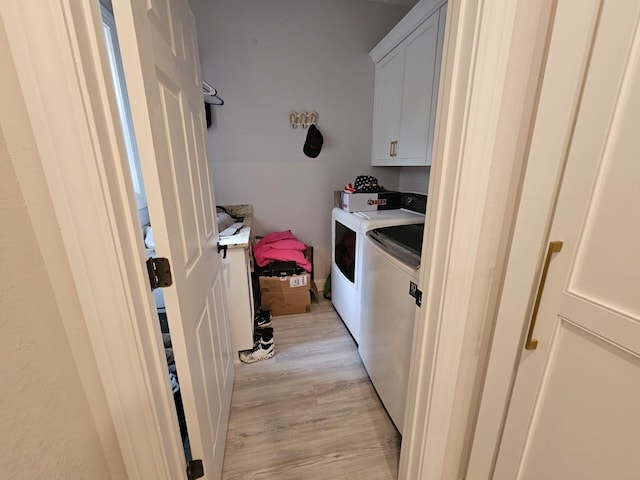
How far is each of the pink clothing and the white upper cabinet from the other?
106 centimetres

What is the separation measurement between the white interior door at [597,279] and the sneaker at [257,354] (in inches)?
61.5

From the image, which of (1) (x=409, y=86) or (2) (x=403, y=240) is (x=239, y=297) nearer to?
(2) (x=403, y=240)

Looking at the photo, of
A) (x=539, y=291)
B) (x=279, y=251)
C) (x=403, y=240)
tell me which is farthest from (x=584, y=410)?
(x=279, y=251)

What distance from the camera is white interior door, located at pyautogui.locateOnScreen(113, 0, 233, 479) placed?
630 millimetres

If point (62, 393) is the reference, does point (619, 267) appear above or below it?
above

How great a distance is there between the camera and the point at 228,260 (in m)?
1.74

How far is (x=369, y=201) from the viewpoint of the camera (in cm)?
208

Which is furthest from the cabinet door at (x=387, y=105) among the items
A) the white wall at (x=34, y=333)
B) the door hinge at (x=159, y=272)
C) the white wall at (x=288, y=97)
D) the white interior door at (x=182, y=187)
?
the white wall at (x=34, y=333)

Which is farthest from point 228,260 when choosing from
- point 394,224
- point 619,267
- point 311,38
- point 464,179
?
point 311,38

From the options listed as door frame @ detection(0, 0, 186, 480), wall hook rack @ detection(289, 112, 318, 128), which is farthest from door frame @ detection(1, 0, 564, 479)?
wall hook rack @ detection(289, 112, 318, 128)

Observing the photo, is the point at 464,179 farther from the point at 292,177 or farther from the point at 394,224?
the point at 292,177

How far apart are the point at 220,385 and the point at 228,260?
2.36 ft

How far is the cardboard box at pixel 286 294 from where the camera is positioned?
2.37 metres

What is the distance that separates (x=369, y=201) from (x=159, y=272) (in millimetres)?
1633
